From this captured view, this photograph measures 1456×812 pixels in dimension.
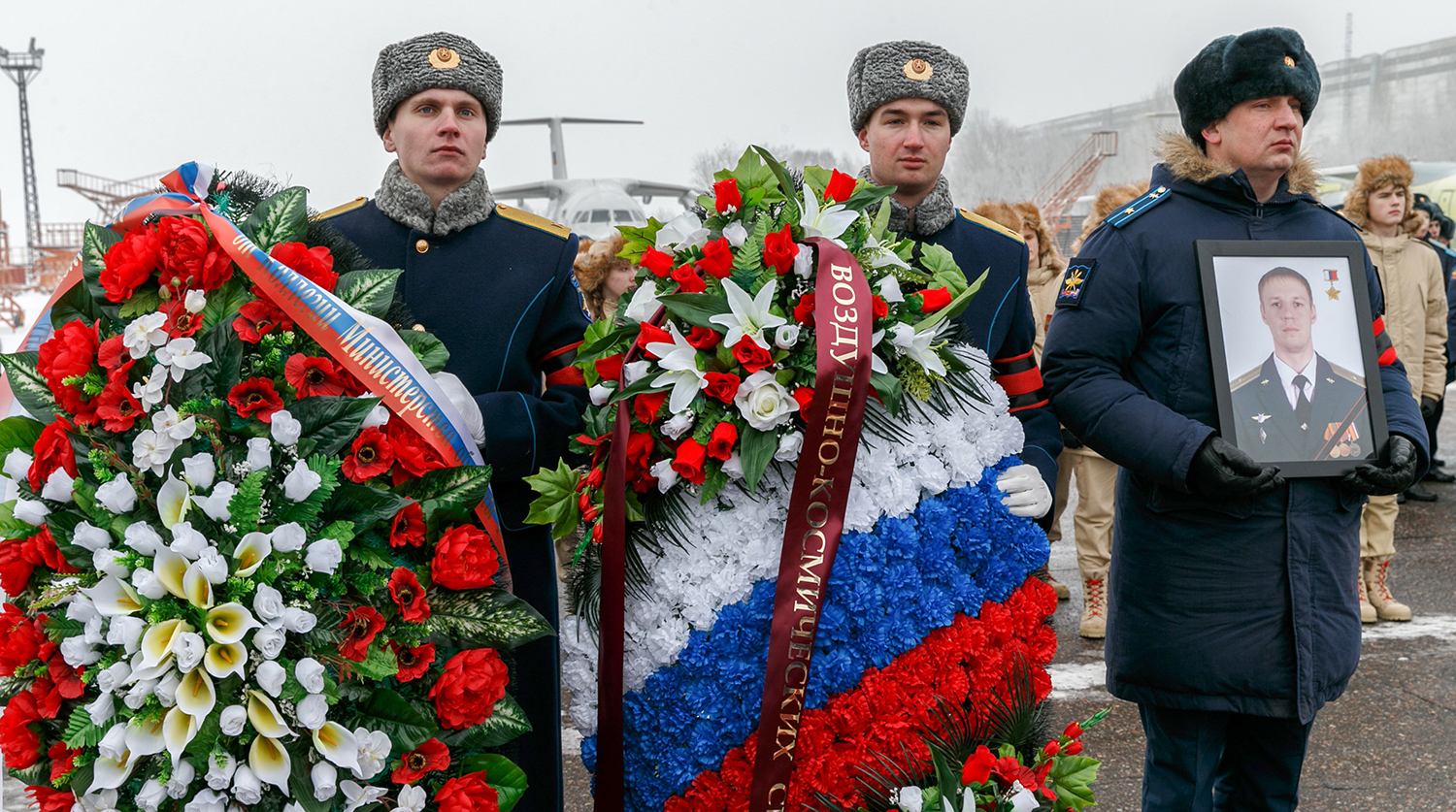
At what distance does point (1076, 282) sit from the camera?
2.69 metres

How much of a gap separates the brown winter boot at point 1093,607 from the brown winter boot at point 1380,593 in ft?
4.14

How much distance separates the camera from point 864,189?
2.04m

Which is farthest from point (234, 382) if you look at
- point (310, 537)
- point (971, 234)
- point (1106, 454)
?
point (1106, 454)

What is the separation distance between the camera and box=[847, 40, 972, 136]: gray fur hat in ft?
8.41

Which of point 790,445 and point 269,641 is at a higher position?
point 790,445

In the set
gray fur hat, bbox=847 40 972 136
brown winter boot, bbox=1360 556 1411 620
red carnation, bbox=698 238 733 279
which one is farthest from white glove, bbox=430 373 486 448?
brown winter boot, bbox=1360 556 1411 620

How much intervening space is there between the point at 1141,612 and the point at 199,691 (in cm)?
203

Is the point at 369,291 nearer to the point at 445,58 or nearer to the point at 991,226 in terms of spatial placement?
the point at 445,58

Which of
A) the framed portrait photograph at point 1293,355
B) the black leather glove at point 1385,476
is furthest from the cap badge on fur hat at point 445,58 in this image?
the black leather glove at point 1385,476

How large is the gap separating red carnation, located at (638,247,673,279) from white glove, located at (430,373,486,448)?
43cm

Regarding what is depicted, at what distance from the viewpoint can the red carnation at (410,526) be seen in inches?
69.7

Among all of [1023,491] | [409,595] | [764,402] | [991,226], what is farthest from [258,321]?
[991,226]

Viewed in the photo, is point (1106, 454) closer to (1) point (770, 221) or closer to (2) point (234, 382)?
(1) point (770, 221)

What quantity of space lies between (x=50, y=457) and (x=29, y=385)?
0.18 metres
